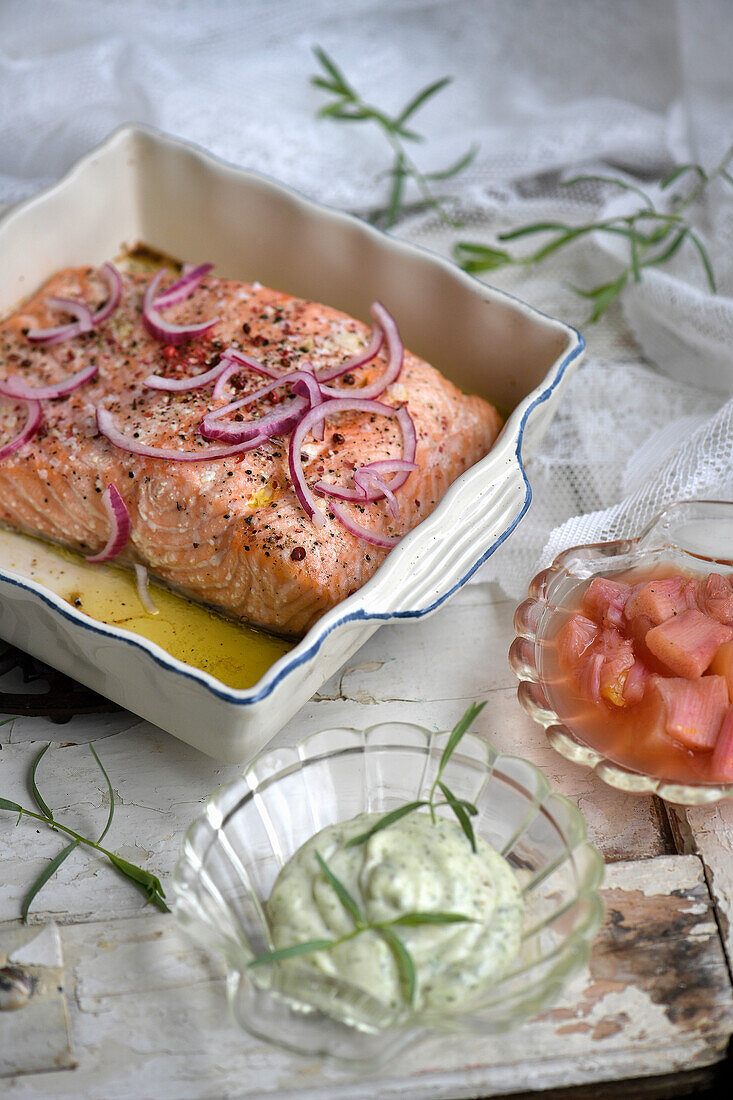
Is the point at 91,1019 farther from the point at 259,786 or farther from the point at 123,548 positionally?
the point at 123,548

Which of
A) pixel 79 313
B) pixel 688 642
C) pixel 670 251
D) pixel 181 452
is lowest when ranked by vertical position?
pixel 79 313

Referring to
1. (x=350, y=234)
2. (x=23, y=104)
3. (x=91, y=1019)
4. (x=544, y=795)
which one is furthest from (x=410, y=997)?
(x=23, y=104)

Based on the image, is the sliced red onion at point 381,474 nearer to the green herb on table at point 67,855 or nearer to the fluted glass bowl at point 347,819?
the fluted glass bowl at point 347,819

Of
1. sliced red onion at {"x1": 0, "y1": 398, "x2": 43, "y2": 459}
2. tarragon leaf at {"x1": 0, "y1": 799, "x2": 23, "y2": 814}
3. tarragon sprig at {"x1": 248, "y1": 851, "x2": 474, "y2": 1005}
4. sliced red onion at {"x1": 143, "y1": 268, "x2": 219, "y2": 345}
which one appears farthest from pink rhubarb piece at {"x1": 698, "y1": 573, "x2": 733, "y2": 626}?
sliced red onion at {"x1": 0, "y1": 398, "x2": 43, "y2": 459}

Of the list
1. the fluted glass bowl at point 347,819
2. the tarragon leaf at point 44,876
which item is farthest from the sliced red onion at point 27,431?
the fluted glass bowl at point 347,819

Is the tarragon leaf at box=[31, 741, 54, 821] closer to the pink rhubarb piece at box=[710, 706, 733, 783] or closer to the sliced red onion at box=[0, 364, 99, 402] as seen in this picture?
the sliced red onion at box=[0, 364, 99, 402]

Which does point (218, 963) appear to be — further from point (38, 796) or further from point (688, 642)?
point (688, 642)

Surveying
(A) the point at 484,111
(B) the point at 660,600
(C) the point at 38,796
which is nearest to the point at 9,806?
(C) the point at 38,796
